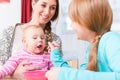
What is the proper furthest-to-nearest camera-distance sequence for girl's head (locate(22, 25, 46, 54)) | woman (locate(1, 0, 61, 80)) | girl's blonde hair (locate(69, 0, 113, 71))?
woman (locate(1, 0, 61, 80)), girl's head (locate(22, 25, 46, 54)), girl's blonde hair (locate(69, 0, 113, 71))

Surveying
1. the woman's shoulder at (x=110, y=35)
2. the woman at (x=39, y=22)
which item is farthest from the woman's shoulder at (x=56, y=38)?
the woman's shoulder at (x=110, y=35)

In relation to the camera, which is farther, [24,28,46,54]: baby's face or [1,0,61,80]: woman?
[1,0,61,80]: woman

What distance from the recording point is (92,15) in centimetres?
99

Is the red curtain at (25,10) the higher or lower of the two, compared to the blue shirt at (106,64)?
higher

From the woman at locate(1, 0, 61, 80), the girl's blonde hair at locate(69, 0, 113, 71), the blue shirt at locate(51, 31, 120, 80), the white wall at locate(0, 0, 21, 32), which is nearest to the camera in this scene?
the blue shirt at locate(51, 31, 120, 80)

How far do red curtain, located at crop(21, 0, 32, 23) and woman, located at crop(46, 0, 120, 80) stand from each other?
494 mm

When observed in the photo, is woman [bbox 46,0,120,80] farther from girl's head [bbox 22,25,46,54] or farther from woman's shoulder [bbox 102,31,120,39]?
girl's head [bbox 22,25,46,54]

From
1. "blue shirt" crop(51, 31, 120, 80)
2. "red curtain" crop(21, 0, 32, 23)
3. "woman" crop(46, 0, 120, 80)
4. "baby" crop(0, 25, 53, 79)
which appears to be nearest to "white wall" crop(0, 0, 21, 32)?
"red curtain" crop(21, 0, 32, 23)

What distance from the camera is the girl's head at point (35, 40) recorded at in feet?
4.22

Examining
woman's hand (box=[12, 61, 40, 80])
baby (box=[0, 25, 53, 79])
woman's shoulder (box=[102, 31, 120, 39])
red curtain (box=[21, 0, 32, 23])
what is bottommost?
woman's hand (box=[12, 61, 40, 80])

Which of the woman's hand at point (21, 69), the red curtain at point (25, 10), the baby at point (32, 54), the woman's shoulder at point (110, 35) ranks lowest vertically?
the woman's hand at point (21, 69)

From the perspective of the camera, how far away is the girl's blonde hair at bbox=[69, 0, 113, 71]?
39.1 inches

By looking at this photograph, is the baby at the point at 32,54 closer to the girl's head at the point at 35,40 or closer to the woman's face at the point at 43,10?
the girl's head at the point at 35,40

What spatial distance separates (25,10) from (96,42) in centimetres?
62
